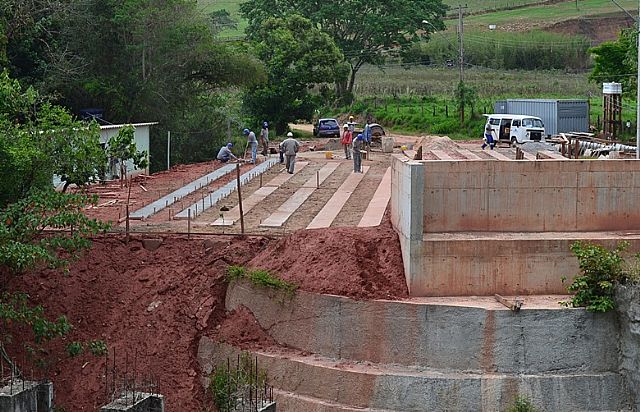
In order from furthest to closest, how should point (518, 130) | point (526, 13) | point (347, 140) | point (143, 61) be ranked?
point (526, 13) → point (518, 130) → point (347, 140) → point (143, 61)

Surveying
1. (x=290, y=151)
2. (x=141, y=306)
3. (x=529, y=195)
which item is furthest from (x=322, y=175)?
(x=529, y=195)

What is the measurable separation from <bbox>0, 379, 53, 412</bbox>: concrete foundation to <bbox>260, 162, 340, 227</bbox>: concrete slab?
7459 millimetres

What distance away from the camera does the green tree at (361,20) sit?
63844 mm

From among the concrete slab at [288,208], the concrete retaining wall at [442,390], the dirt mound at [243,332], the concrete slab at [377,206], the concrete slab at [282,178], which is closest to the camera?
the concrete retaining wall at [442,390]

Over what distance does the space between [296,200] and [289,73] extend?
2142 cm

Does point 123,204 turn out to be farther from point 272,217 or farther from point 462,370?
point 462,370

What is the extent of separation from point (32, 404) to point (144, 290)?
5.21 meters

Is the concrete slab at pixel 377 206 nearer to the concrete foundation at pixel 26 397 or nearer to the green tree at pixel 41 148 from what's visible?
the green tree at pixel 41 148

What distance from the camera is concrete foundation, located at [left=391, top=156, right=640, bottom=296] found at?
20.2 metres

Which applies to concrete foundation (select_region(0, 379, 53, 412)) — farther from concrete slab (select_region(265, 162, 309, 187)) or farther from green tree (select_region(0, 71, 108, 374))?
concrete slab (select_region(265, 162, 309, 187))

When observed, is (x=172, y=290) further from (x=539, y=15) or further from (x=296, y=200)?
(x=539, y=15)

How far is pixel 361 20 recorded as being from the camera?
212 ft

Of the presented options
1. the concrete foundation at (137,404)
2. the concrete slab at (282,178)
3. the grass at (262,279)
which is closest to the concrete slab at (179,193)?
the concrete slab at (282,178)

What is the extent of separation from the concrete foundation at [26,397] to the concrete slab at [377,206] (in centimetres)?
800
